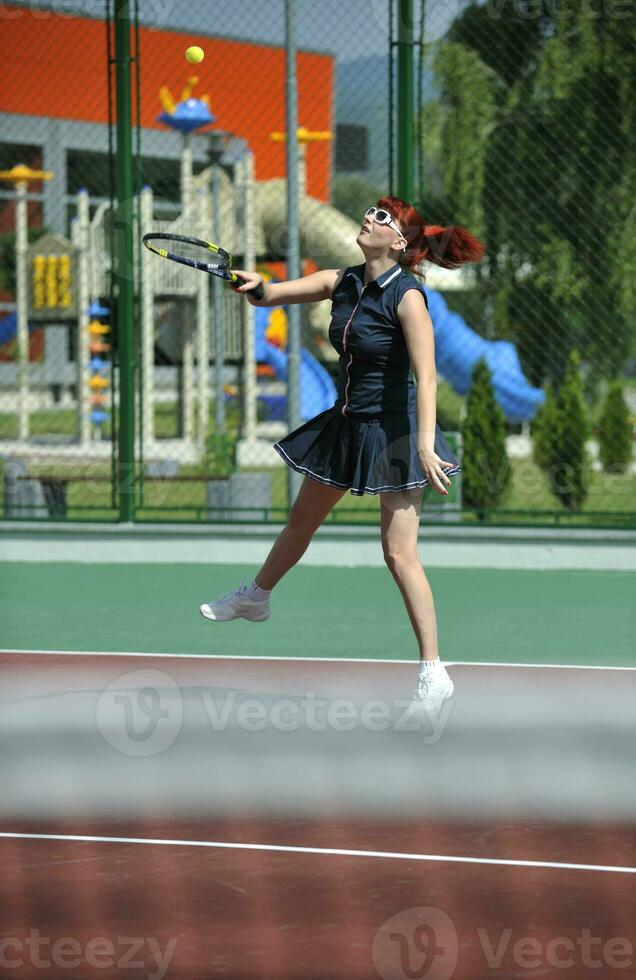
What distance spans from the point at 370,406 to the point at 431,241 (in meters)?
0.69

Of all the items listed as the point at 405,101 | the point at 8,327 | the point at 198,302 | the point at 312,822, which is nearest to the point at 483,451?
the point at 405,101

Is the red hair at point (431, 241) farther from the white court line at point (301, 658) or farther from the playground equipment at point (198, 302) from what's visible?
the playground equipment at point (198, 302)

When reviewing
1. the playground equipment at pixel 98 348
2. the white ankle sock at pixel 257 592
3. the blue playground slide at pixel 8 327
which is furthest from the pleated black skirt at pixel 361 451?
the blue playground slide at pixel 8 327

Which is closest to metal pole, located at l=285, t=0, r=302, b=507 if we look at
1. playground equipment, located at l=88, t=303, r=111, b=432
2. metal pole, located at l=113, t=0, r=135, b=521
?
metal pole, located at l=113, t=0, r=135, b=521

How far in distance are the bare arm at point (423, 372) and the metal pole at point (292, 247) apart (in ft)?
17.1

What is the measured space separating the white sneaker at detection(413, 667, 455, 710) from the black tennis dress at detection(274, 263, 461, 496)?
0.71 meters

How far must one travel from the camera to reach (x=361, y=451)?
6.27m

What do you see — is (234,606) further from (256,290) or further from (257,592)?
(256,290)

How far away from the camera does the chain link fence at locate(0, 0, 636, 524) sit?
39.9ft

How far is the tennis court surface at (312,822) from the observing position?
148 inches

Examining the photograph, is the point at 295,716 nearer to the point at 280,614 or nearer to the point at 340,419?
the point at 340,419

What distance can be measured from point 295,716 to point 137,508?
195 inches

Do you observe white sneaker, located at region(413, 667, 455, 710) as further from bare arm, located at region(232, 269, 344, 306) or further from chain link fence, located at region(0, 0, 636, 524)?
chain link fence, located at region(0, 0, 636, 524)

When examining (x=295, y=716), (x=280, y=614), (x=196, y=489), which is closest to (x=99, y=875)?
(x=295, y=716)
